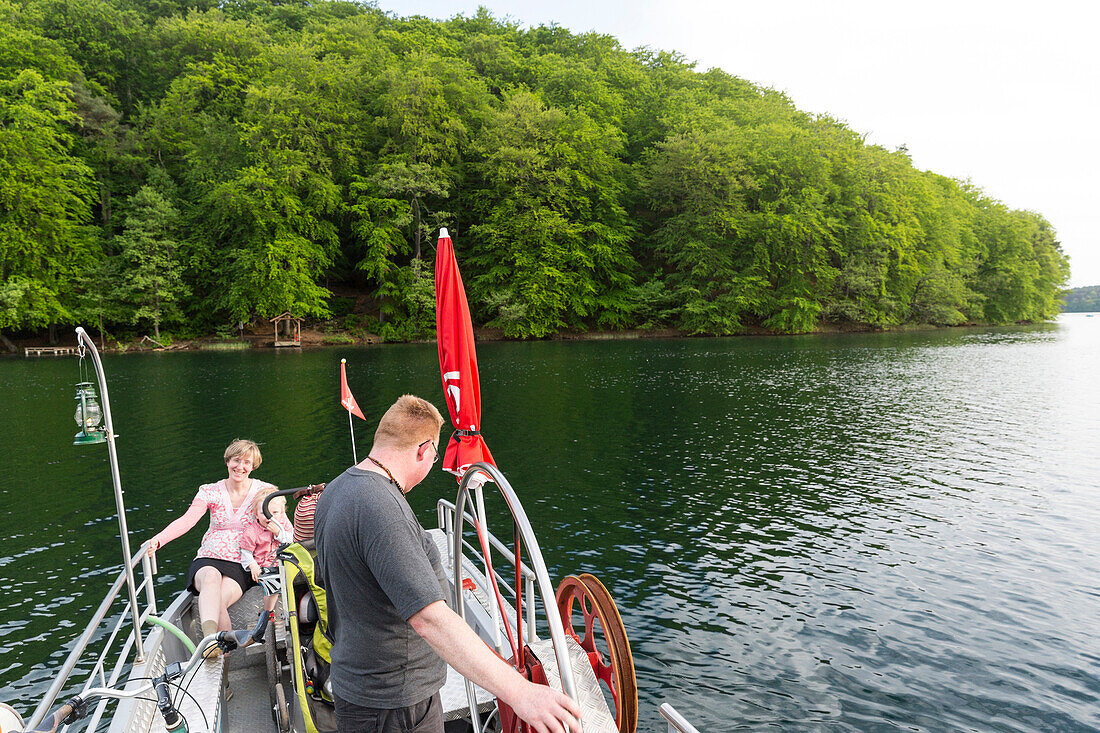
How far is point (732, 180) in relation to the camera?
184 feet

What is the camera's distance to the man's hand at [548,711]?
171cm

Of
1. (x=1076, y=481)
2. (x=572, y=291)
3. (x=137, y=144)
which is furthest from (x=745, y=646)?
(x=137, y=144)

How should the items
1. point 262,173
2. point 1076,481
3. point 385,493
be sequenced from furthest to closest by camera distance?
point 262,173 → point 1076,481 → point 385,493

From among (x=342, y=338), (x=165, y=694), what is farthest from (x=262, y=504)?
(x=342, y=338)

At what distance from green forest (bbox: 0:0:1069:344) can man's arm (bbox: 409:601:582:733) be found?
49520 millimetres

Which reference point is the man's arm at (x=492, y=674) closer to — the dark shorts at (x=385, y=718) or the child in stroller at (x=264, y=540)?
the dark shorts at (x=385, y=718)

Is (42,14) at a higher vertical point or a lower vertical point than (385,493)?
higher

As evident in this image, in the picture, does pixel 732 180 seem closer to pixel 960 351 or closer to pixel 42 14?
pixel 960 351

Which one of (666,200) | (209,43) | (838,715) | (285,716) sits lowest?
(838,715)

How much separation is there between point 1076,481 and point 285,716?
15.9 m

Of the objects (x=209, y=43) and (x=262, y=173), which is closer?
(x=262, y=173)

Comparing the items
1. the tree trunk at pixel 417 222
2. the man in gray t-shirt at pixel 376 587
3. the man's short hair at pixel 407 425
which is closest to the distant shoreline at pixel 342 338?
the tree trunk at pixel 417 222

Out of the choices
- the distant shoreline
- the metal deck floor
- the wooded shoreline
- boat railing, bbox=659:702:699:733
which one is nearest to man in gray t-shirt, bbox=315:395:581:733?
boat railing, bbox=659:702:699:733

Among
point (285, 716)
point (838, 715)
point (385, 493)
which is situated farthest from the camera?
Result: point (838, 715)
